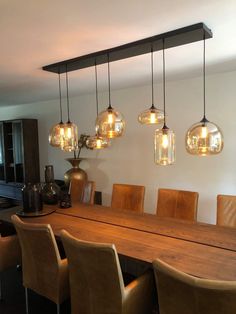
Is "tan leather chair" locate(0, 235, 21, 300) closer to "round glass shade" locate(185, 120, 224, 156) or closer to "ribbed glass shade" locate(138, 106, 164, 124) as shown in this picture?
"ribbed glass shade" locate(138, 106, 164, 124)

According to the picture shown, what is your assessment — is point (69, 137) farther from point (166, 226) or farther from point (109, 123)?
point (166, 226)

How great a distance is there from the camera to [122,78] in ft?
11.0

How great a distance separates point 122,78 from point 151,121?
120 cm

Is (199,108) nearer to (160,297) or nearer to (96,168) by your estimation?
(96,168)

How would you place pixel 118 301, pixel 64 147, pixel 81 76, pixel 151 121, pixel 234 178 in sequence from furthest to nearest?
pixel 234 178, pixel 81 76, pixel 64 147, pixel 151 121, pixel 118 301

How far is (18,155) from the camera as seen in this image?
5.53 metres

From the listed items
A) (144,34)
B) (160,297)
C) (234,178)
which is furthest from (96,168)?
(160,297)

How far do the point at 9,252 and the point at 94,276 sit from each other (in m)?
1.21

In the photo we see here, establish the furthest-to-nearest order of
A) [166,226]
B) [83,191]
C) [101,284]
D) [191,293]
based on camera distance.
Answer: [83,191] → [166,226] → [101,284] → [191,293]

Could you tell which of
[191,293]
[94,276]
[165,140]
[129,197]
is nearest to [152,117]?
[165,140]

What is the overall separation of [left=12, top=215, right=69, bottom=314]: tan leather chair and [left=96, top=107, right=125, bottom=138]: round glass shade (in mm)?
1027

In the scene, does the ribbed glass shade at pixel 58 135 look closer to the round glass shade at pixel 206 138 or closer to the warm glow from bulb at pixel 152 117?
the warm glow from bulb at pixel 152 117

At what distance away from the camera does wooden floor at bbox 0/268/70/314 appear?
2.33 meters

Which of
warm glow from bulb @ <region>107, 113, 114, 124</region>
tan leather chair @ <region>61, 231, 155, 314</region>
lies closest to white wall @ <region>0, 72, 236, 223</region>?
warm glow from bulb @ <region>107, 113, 114, 124</region>
